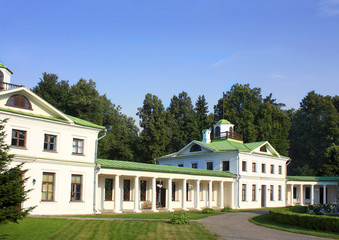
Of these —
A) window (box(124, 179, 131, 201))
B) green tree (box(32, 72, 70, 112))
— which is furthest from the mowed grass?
green tree (box(32, 72, 70, 112))

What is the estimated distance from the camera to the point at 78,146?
2681 centimetres

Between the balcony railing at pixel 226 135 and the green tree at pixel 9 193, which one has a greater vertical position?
the balcony railing at pixel 226 135

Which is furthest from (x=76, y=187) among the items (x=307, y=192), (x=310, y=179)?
(x=307, y=192)

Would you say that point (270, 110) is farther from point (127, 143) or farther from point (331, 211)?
point (331, 211)

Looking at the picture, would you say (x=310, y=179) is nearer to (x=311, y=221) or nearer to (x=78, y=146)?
(x=311, y=221)

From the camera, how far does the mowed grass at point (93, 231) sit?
1512 cm

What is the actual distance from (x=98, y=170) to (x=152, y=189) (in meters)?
5.70

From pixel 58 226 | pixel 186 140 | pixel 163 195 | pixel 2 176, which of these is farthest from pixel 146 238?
pixel 186 140

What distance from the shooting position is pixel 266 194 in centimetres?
4466

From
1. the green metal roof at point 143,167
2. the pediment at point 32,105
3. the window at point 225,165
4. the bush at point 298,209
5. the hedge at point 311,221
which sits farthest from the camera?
the window at point 225,165

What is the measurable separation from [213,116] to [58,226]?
1868 inches

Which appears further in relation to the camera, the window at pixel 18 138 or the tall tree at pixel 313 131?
the tall tree at pixel 313 131

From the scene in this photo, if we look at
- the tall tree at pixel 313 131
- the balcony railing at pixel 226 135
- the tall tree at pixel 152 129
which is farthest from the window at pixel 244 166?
the tall tree at pixel 313 131

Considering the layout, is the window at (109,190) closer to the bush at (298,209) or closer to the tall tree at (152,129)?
the bush at (298,209)
